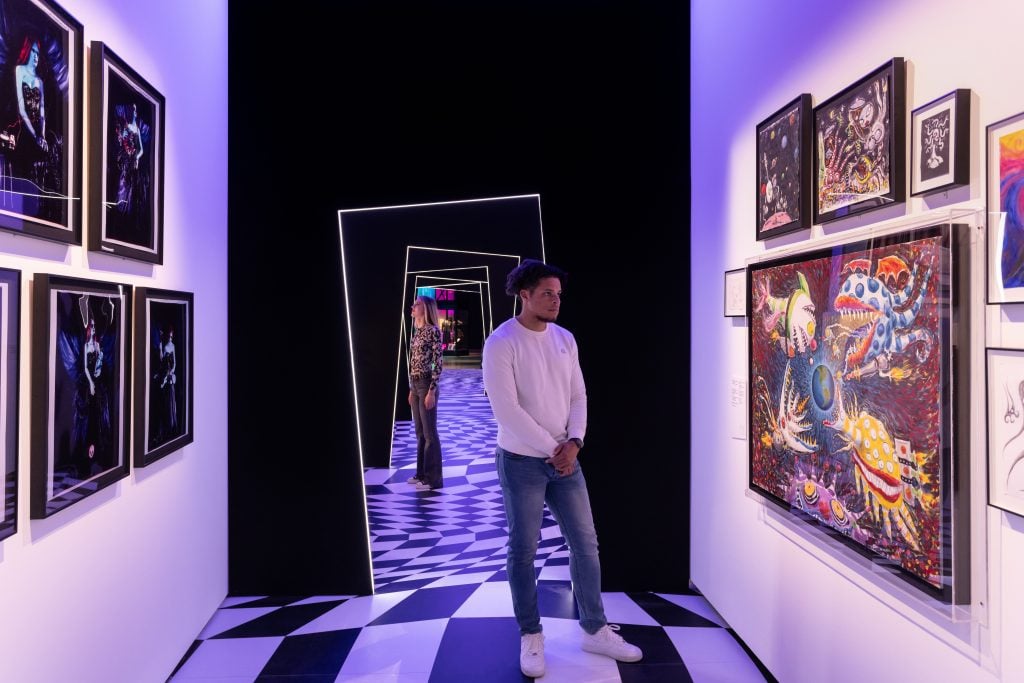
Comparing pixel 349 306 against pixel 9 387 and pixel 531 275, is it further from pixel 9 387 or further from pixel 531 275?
pixel 9 387

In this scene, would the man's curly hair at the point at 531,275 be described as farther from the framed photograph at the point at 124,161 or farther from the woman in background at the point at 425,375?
the framed photograph at the point at 124,161

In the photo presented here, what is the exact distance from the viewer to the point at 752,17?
283 centimetres

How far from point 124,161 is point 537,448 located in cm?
177

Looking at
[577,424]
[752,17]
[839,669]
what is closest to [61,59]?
[577,424]

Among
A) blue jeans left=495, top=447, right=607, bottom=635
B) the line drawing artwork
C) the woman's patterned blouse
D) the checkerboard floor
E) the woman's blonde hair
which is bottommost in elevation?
the checkerboard floor

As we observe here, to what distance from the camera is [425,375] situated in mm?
3271

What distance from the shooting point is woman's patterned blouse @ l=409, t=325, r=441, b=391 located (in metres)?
3.26

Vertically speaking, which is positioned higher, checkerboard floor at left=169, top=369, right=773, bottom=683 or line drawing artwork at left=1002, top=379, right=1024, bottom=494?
line drawing artwork at left=1002, top=379, right=1024, bottom=494

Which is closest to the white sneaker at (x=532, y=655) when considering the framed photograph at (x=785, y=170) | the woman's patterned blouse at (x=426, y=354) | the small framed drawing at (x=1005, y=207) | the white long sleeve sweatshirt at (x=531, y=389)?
the white long sleeve sweatshirt at (x=531, y=389)

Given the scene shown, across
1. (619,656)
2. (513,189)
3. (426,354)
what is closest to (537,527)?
(619,656)

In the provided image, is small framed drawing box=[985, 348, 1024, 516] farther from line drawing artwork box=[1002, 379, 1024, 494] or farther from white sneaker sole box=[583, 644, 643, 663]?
white sneaker sole box=[583, 644, 643, 663]

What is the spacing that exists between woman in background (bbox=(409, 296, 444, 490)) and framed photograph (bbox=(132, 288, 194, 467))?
3.26 ft

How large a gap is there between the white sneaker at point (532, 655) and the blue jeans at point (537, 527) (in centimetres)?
3

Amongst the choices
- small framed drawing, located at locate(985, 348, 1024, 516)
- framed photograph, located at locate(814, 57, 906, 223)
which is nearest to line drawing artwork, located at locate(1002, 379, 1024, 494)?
small framed drawing, located at locate(985, 348, 1024, 516)
